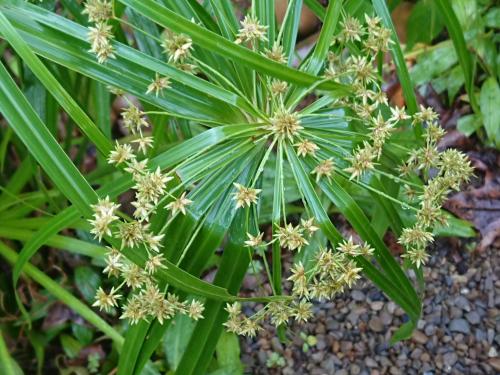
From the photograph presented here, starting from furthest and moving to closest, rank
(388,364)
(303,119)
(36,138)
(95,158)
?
(95,158)
(388,364)
(303,119)
(36,138)

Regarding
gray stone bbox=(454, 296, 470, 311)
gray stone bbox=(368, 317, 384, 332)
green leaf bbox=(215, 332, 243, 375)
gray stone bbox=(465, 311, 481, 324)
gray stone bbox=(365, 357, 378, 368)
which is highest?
gray stone bbox=(454, 296, 470, 311)

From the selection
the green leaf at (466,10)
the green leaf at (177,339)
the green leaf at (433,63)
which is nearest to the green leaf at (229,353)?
the green leaf at (177,339)

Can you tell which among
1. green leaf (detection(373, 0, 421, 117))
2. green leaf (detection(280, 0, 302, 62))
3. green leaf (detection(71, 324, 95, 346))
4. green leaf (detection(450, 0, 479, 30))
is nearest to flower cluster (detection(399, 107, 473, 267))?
green leaf (detection(373, 0, 421, 117))

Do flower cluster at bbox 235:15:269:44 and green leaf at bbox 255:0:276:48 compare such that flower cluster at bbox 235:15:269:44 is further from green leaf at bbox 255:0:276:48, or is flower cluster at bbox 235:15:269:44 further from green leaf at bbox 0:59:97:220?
green leaf at bbox 0:59:97:220

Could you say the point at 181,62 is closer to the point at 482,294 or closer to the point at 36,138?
the point at 36,138

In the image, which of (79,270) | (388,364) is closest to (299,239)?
(388,364)

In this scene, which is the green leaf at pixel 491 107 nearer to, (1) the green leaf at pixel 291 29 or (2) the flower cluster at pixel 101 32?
(1) the green leaf at pixel 291 29

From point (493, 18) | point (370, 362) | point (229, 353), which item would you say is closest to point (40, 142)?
point (229, 353)
